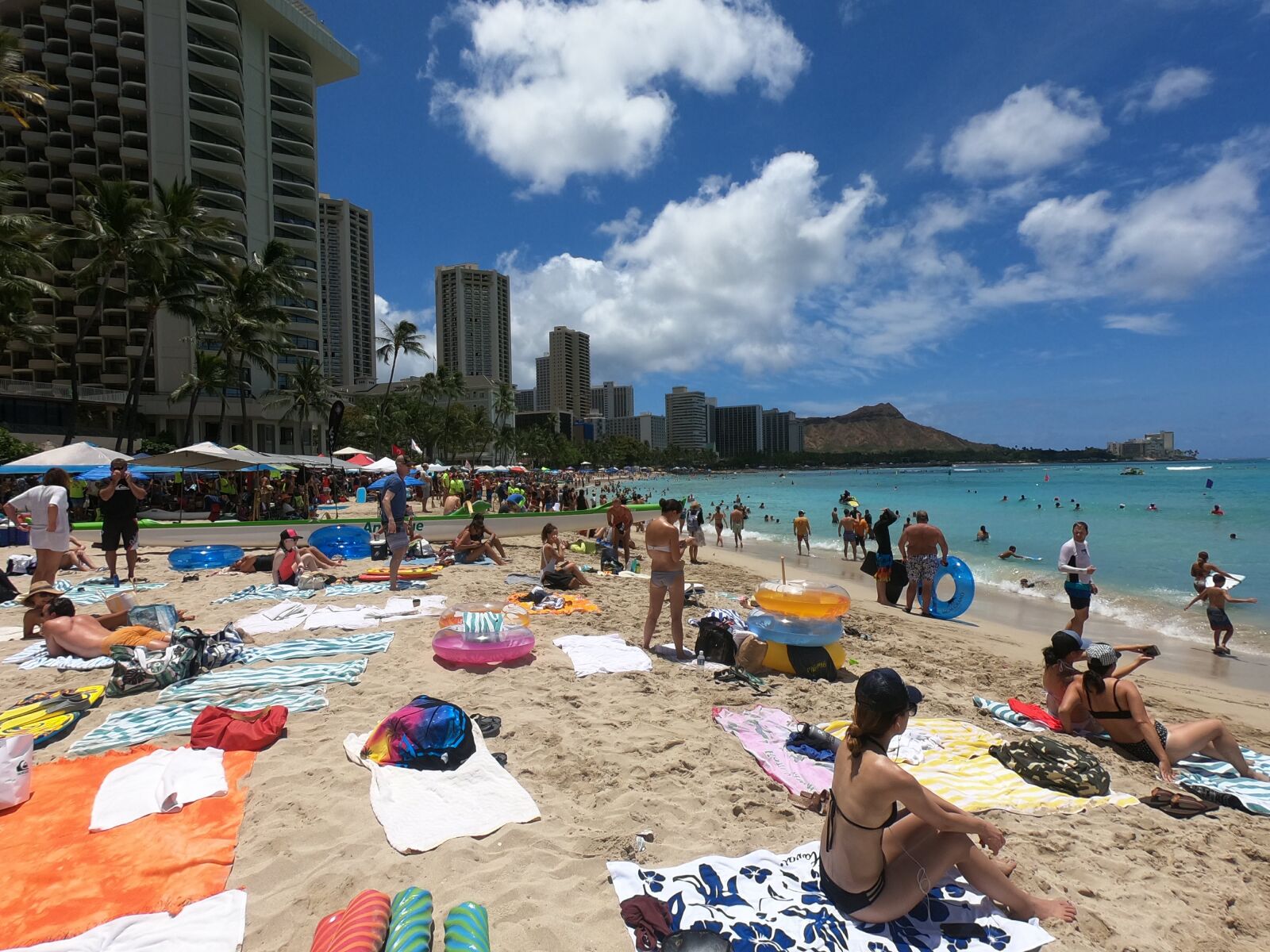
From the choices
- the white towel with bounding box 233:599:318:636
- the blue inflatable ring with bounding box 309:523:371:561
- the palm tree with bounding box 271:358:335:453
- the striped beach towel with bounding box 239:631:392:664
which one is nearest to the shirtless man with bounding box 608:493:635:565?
the blue inflatable ring with bounding box 309:523:371:561

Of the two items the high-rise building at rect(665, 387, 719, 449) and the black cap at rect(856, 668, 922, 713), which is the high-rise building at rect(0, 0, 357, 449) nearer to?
the black cap at rect(856, 668, 922, 713)

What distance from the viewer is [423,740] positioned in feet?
11.5

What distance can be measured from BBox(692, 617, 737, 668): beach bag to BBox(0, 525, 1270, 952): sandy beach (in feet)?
1.10

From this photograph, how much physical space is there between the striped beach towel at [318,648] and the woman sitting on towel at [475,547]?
473 cm

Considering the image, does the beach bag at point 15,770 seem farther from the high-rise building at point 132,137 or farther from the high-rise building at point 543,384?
the high-rise building at point 543,384

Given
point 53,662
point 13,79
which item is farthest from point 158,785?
point 13,79

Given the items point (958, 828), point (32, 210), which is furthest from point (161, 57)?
point (958, 828)

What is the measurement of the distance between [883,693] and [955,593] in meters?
7.75

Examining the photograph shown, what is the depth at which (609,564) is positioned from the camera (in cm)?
1048

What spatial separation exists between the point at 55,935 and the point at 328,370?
270ft

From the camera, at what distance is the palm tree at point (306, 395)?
39562 millimetres

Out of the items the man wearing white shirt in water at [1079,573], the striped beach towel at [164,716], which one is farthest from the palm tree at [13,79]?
the man wearing white shirt in water at [1079,573]

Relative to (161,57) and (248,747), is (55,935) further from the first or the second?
(161,57)

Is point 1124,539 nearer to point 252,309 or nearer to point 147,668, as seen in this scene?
point 147,668
